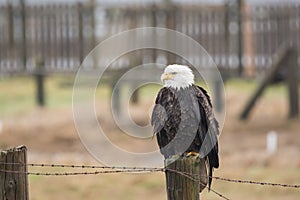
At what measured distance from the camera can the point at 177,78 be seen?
6633 millimetres

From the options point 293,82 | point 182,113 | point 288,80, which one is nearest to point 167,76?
point 182,113

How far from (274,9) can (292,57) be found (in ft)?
19.0

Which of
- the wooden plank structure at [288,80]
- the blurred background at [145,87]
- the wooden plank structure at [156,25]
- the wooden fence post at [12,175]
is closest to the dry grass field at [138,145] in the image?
the blurred background at [145,87]

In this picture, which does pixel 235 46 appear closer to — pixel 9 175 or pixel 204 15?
pixel 204 15

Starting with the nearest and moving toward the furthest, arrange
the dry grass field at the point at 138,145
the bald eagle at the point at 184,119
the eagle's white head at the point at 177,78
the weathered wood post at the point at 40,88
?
the bald eagle at the point at 184,119 → the eagle's white head at the point at 177,78 → the dry grass field at the point at 138,145 → the weathered wood post at the point at 40,88

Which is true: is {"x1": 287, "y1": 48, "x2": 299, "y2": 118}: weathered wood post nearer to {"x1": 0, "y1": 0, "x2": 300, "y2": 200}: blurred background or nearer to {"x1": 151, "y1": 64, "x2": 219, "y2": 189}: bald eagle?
{"x1": 0, "y1": 0, "x2": 300, "y2": 200}: blurred background

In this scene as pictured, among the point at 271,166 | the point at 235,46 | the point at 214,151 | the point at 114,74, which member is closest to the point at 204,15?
the point at 235,46

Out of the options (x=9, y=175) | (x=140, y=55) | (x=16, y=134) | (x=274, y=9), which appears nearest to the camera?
(x=9, y=175)

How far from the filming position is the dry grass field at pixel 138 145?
460 inches

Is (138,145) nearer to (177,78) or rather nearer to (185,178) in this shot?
(177,78)

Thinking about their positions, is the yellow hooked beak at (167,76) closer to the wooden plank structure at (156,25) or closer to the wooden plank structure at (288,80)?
the wooden plank structure at (288,80)

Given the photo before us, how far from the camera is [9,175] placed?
5.36 meters

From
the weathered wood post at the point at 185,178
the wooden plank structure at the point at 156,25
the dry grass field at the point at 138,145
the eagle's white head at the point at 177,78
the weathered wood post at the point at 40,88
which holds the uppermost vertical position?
the wooden plank structure at the point at 156,25

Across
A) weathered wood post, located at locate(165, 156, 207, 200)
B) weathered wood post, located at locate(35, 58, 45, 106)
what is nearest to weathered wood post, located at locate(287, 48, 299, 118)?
weathered wood post, located at locate(35, 58, 45, 106)
